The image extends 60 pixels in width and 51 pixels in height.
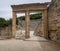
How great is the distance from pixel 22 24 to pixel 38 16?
16.0 feet

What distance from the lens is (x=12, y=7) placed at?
17188 mm

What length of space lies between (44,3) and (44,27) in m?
2.66

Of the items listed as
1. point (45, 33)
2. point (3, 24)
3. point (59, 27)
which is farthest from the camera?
point (3, 24)

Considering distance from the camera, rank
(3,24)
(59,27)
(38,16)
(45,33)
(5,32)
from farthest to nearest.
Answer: (38,16) → (3,24) → (5,32) → (45,33) → (59,27)

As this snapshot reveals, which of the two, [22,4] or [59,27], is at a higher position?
[22,4]

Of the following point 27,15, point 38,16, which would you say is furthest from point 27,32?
point 38,16

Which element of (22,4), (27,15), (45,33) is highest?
(22,4)

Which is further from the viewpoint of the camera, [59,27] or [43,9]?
[43,9]

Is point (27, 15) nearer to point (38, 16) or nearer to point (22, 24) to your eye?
point (22, 24)

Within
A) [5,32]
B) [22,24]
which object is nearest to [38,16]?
[22,24]

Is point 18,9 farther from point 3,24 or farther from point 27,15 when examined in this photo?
point 3,24

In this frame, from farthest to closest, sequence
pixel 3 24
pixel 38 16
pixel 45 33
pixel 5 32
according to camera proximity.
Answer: pixel 38 16 < pixel 3 24 < pixel 5 32 < pixel 45 33

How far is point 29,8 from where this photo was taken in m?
16.8

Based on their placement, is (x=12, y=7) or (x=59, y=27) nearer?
(x=59, y=27)
